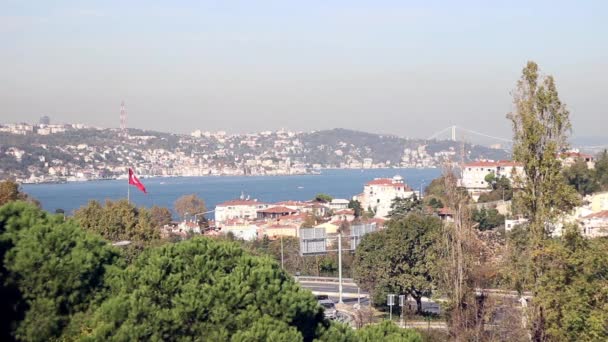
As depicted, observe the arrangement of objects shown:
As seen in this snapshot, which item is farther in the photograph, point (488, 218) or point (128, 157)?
point (128, 157)

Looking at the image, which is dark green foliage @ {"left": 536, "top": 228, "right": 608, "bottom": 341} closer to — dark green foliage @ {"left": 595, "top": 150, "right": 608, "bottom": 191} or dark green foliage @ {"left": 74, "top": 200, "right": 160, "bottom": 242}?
dark green foliage @ {"left": 74, "top": 200, "right": 160, "bottom": 242}

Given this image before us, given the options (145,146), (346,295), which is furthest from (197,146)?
(346,295)

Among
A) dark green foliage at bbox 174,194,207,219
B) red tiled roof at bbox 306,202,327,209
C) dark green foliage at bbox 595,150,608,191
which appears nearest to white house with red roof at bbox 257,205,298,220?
red tiled roof at bbox 306,202,327,209

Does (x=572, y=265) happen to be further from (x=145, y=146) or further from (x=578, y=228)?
(x=145, y=146)

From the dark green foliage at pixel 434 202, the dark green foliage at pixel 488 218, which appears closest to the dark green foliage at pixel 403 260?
the dark green foliage at pixel 488 218

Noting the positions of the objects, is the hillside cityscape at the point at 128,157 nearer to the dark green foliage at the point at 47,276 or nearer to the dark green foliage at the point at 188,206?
the dark green foliage at the point at 188,206

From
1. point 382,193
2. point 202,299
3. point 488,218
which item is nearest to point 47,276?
point 202,299

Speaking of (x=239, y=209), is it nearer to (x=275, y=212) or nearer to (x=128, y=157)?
(x=275, y=212)
